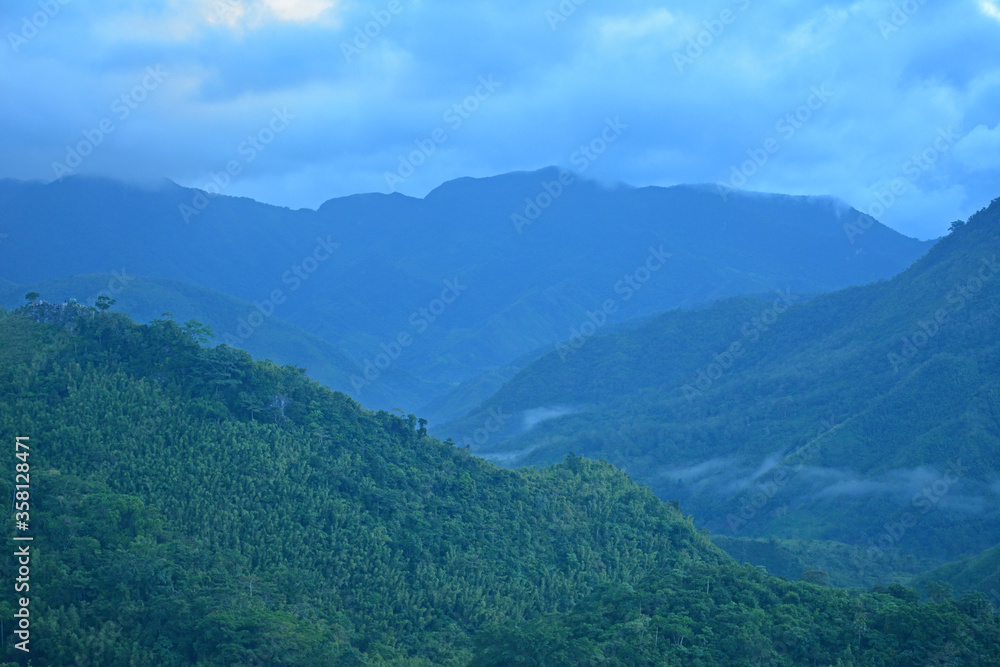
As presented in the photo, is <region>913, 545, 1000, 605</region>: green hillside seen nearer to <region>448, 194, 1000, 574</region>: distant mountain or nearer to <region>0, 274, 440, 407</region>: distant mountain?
<region>448, 194, 1000, 574</region>: distant mountain

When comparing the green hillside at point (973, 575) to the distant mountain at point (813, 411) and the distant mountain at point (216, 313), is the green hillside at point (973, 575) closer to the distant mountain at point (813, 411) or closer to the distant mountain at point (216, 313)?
the distant mountain at point (813, 411)

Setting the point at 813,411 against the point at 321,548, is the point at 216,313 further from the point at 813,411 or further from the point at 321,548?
the point at 321,548

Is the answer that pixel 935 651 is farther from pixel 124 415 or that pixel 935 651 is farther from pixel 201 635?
pixel 124 415

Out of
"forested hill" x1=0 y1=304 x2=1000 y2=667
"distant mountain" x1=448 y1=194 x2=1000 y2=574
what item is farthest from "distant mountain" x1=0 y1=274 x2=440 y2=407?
"forested hill" x1=0 y1=304 x2=1000 y2=667

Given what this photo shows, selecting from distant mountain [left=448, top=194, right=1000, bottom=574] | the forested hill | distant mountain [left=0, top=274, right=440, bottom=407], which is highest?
distant mountain [left=0, top=274, right=440, bottom=407]

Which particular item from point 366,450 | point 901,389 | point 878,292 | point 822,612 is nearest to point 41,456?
point 366,450

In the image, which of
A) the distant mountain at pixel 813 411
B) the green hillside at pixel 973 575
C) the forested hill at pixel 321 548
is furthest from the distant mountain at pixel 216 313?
the green hillside at pixel 973 575

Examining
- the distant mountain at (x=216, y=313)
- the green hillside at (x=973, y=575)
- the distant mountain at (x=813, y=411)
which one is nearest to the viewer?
the green hillside at (x=973, y=575)
